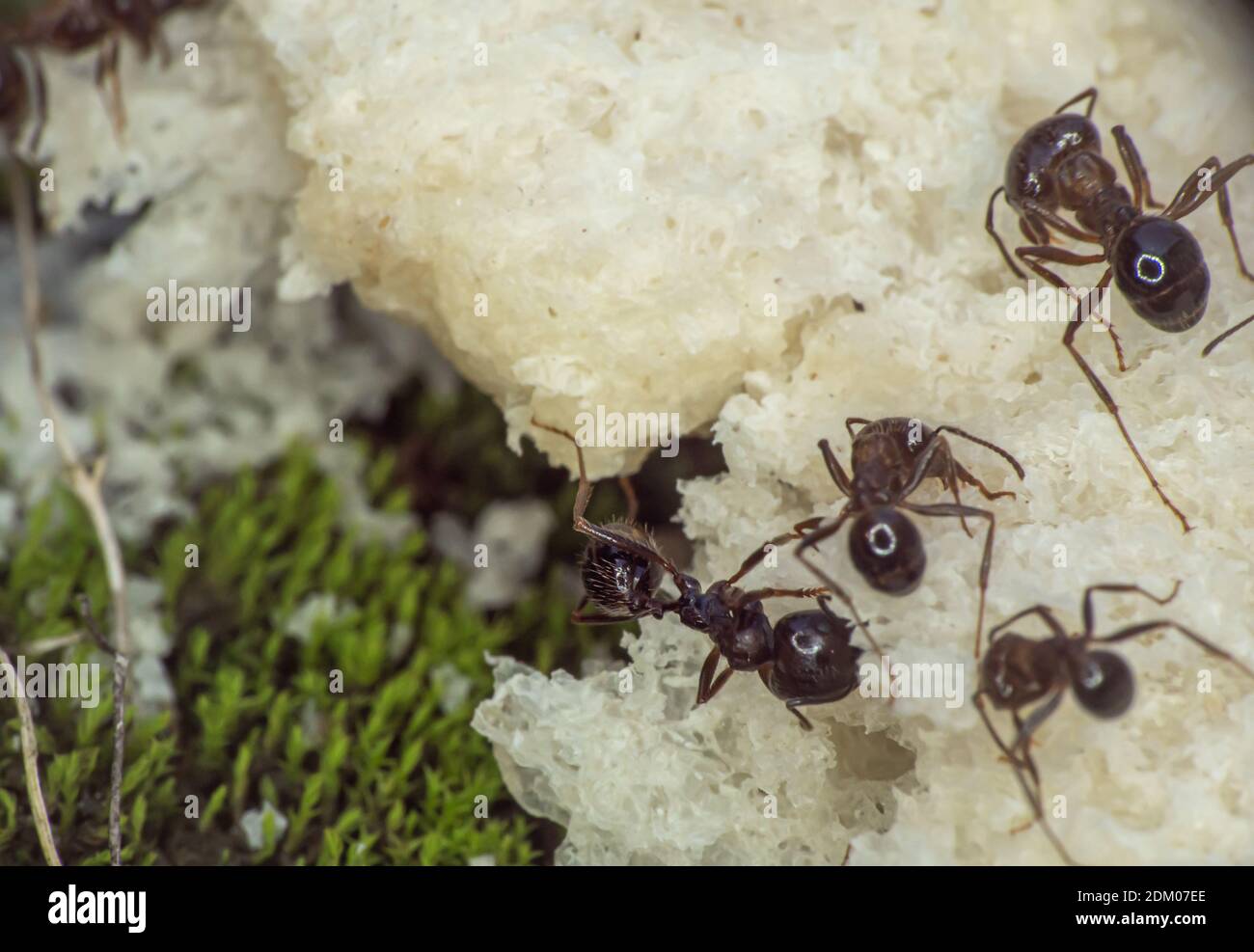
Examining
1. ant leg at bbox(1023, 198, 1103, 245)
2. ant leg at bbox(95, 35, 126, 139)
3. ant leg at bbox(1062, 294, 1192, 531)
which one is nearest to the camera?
ant leg at bbox(1062, 294, 1192, 531)

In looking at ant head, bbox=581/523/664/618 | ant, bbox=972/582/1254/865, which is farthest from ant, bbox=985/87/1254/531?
ant head, bbox=581/523/664/618

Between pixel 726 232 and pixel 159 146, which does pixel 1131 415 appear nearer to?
pixel 726 232

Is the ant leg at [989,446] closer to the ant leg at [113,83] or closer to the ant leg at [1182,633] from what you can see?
the ant leg at [1182,633]

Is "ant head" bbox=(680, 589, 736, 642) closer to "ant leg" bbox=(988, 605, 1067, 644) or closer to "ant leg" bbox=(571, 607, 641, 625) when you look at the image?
"ant leg" bbox=(571, 607, 641, 625)

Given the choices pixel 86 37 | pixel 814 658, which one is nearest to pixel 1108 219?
pixel 814 658

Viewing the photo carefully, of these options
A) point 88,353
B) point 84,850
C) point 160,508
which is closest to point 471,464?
point 160,508

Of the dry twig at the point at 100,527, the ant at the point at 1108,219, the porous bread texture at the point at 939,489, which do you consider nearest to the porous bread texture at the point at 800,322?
the porous bread texture at the point at 939,489

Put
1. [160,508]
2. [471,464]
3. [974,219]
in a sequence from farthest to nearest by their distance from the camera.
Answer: [471,464], [160,508], [974,219]
